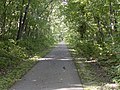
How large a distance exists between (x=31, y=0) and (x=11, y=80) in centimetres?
1779

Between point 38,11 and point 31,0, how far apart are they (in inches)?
413

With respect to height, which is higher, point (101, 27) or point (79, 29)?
point (101, 27)

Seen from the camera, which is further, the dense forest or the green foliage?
the dense forest

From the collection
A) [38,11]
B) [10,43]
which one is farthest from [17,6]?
[38,11]

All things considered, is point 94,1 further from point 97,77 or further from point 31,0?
point 97,77

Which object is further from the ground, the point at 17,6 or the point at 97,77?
the point at 17,6

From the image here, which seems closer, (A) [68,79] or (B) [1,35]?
(A) [68,79]

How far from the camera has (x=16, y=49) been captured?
962 inches

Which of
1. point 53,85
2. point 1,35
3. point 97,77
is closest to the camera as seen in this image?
point 53,85

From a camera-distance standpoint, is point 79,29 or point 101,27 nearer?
point 101,27

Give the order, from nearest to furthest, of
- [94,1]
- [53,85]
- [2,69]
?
[53,85]
[2,69]
[94,1]

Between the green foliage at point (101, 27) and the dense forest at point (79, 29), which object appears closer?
the green foliage at point (101, 27)

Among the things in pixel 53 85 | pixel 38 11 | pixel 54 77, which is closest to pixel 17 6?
pixel 38 11

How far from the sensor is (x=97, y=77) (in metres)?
14.6
